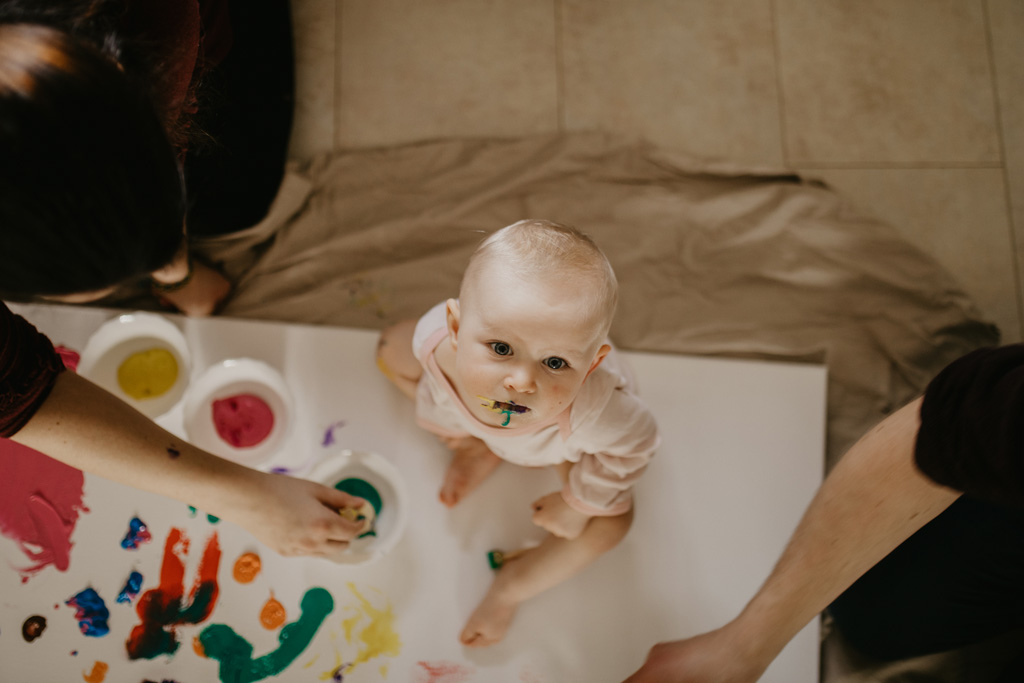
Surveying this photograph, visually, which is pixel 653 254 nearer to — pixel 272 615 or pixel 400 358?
pixel 400 358

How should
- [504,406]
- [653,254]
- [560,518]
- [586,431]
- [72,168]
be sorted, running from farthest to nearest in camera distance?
[653,254]
[560,518]
[586,431]
[504,406]
[72,168]

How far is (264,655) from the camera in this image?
2.84 ft

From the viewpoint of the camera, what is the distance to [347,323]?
3.72 feet

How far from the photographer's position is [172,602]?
87cm

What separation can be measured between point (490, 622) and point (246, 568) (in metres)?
0.34

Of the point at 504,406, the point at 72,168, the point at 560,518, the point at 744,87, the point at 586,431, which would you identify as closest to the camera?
the point at 72,168

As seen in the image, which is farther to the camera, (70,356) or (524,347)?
(70,356)

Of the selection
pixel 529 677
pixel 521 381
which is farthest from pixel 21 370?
pixel 529 677

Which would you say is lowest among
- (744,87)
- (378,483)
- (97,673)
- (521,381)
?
(97,673)

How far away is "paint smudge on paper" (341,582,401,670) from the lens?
88 cm

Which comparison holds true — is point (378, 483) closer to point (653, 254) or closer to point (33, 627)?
point (33, 627)

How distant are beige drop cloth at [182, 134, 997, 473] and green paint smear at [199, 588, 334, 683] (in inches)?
18.4

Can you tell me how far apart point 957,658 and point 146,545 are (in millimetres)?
1089

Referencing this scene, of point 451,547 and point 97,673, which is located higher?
point 451,547
